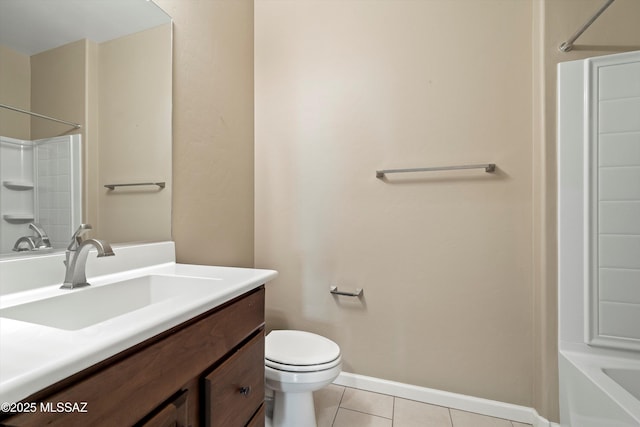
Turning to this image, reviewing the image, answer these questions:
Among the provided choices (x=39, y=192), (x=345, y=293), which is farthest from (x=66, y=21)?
(x=345, y=293)

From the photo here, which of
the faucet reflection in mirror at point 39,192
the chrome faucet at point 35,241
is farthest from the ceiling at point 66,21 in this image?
the chrome faucet at point 35,241

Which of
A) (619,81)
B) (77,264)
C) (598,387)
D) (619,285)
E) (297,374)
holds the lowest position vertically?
(297,374)

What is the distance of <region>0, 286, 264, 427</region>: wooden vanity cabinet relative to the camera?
436 mm

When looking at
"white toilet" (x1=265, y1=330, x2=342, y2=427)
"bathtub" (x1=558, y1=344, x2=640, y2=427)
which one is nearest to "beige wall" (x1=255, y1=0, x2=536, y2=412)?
"bathtub" (x1=558, y1=344, x2=640, y2=427)

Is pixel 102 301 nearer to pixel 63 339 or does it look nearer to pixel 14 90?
pixel 63 339

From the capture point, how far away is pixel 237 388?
0.82 meters

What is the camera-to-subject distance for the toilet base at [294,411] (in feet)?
4.18

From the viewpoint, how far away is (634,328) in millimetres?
1090

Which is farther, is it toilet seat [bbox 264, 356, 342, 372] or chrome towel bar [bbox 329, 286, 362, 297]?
chrome towel bar [bbox 329, 286, 362, 297]

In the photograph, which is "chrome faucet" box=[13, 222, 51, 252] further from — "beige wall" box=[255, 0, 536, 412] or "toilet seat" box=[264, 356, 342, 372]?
"beige wall" box=[255, 0, 536, 412]

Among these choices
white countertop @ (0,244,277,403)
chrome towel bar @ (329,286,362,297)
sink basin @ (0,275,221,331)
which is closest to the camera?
white countertop @ (0,244,277,403)

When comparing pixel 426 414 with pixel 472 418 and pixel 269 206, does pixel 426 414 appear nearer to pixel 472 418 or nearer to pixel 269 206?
pixel 472 418

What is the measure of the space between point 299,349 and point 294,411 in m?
0.25

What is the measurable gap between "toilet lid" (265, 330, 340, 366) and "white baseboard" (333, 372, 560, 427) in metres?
0.48
